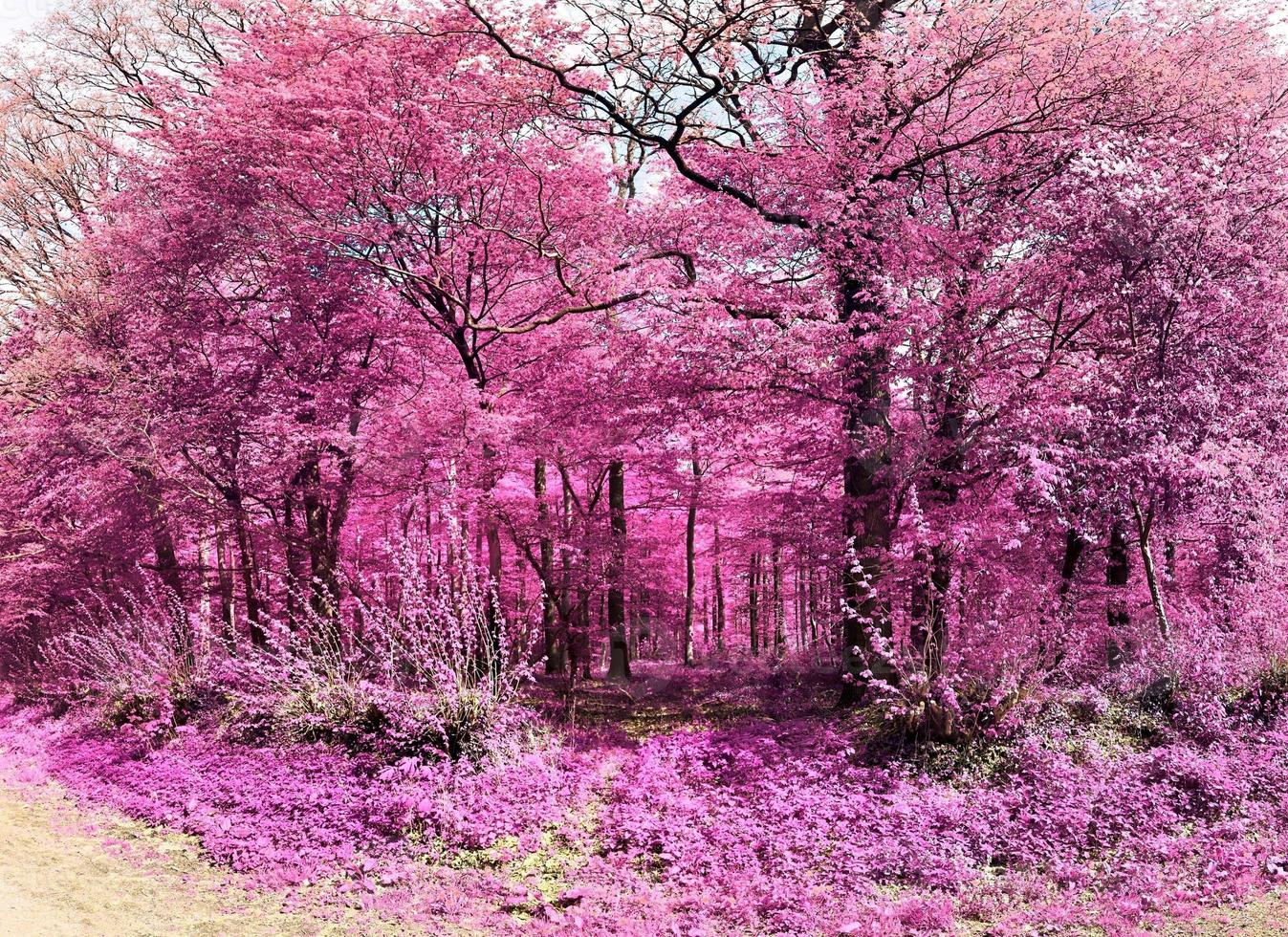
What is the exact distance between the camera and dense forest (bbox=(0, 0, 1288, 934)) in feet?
24.0

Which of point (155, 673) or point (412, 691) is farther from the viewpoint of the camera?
point (155, 673)

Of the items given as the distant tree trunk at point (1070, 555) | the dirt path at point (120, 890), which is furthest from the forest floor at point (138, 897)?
the distant tree trunk at point (1070, 555)

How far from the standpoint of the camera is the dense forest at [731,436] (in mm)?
7316

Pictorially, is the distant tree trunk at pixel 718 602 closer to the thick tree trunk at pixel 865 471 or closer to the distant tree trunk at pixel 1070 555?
the distant tree trunk at pixel 1070 555

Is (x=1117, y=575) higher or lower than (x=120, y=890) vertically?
higher

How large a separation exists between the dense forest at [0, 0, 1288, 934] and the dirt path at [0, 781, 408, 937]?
41 centimetres

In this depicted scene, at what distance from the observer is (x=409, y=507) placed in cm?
1255

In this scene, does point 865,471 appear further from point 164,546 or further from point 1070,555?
point 164,546

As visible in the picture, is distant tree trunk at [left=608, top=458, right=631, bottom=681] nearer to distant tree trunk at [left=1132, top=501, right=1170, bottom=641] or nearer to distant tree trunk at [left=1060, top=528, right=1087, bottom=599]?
distant tree trunk at [left=1060, top=528, right=1087, bottom=599]

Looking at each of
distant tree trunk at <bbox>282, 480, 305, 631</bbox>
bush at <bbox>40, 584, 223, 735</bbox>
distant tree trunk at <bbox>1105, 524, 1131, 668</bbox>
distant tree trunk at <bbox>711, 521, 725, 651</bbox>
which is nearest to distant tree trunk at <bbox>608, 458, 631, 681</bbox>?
distant tree trunk at <bbox>282, 480, 305, 631</bbox>

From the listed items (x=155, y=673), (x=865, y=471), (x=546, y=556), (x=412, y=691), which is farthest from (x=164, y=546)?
(x=865, y=471)

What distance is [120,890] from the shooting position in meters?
6.59

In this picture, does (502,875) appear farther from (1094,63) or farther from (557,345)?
(1094,63)

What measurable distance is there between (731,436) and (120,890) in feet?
29.6
